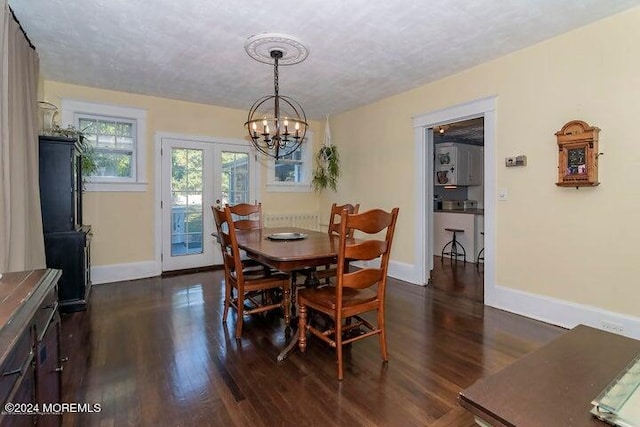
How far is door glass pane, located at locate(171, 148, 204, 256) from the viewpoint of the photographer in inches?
190

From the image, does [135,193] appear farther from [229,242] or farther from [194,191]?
[229,242]

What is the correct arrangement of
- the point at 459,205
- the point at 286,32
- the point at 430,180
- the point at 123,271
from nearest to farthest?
the point at 286,32 → the point at 430,180 → the point at 123,271 → the point at 459,205

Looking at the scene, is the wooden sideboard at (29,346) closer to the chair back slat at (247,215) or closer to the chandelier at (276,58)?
the chandelier at (276,58)

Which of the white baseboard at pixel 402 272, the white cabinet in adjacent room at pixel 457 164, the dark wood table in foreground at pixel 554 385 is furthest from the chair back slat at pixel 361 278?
the white cabinet in adjacent room at pixel 457 164

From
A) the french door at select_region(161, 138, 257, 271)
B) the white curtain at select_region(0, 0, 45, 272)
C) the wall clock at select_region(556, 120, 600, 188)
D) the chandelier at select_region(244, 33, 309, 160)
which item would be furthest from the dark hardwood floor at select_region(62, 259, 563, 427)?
the chandelier at select_region(244, 33, 309, 160)

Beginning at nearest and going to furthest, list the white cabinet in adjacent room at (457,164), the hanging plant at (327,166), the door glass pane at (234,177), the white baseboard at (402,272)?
the white baseboard at (402,272) → the door glass pane at (234,177) → the hanging plant at (327,166) → the white cabinet in adjacent room at (457,164)

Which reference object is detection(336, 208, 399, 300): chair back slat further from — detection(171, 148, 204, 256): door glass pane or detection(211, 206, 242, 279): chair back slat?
detection(171, 148, 204, 256): door glass pane

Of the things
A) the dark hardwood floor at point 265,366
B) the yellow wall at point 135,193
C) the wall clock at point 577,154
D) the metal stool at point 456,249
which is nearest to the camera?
the dark hardwood floor at point 265,366

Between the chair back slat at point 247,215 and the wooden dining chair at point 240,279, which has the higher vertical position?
the chair back slat at point 247,215

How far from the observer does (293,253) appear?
234 cm

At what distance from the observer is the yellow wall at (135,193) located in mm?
Answer: 4207

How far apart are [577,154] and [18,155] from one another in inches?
170

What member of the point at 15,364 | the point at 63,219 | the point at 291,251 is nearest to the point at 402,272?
the point at 291,251

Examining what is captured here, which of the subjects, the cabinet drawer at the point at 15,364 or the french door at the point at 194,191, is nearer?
the cabinet drawer at the point at 15,364
